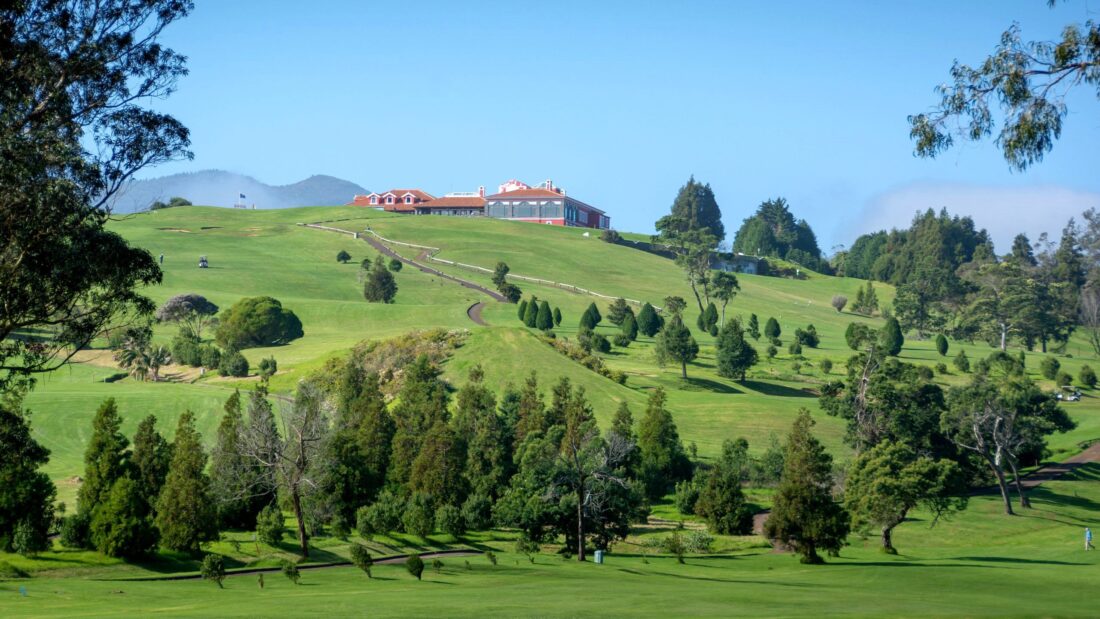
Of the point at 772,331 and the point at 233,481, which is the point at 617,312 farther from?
the point at 233,481

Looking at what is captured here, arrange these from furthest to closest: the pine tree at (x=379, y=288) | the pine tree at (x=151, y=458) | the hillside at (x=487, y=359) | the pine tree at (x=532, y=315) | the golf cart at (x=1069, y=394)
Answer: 1. the pine tree at (x=379, y=288)
2. the pine tree at (x=532, y=315)
3. the golf cart at (x=1069, y=394)
4. the hillside at (x=487, y=359)
5. the pine tree at (x=151, y=458)

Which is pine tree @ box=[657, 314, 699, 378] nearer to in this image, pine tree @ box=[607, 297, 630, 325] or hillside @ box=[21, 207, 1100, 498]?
hillside @ box=[21, 207, 1100, 498]

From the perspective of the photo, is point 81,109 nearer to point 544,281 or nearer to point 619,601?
point 619,601

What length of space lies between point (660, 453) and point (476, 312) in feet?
229

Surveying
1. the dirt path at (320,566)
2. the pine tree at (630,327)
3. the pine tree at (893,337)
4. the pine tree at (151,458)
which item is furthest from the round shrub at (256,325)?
the pine tree at (893,337)

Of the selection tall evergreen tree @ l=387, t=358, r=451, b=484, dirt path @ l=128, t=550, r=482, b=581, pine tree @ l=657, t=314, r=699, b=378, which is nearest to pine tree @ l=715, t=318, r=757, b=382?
pine tree @ l=657, t=314, r=699, b=378

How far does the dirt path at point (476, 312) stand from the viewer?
477 ft

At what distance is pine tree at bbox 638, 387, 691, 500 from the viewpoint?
85438 millimetres

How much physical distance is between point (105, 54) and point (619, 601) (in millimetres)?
27376

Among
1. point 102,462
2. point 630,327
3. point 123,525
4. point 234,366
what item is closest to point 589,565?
point 123,525

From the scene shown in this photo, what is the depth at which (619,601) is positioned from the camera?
40406 mm

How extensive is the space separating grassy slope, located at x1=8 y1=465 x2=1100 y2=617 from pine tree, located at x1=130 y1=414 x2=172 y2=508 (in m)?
14.5

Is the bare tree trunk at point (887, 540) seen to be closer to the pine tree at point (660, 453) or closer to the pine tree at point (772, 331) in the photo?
the pine tree at point (660, 453)

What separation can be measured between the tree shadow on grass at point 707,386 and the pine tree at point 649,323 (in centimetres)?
2558
